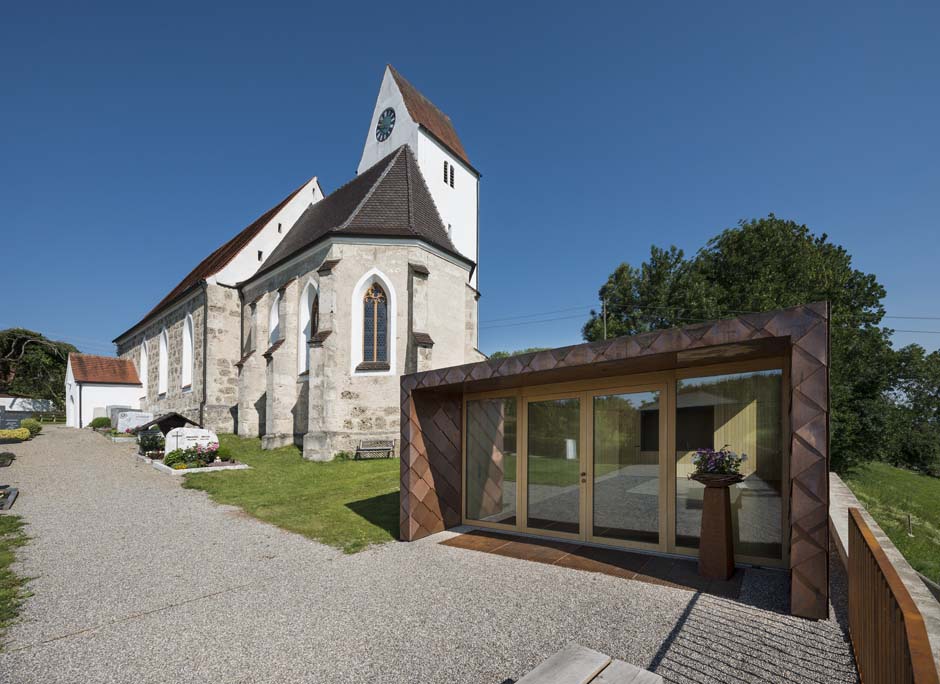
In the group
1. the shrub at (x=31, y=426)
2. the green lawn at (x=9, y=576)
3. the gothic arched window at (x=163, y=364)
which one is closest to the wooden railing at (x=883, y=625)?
the green lawn at (x=9, y=576)

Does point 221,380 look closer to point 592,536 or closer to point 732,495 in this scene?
point 592,536

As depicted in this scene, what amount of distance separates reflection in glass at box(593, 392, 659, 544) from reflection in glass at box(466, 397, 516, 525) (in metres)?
1.53

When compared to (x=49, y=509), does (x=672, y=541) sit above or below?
above

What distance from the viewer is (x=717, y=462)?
5.89 metres

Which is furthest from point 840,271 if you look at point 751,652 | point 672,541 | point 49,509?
point 49,509

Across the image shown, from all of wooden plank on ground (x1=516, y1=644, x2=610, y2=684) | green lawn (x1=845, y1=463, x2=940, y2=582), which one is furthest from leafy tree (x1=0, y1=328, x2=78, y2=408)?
green lawn (x1=845, y1=463, x2=940, y2=582)

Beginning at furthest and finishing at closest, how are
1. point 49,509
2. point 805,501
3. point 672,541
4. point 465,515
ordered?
point 49,509 → point 465,515 → point 672,541 → point 805,501

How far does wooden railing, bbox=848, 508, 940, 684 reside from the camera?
177cm

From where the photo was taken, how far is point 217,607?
535 cm

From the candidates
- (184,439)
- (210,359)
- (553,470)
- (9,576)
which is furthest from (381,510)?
(210,359)

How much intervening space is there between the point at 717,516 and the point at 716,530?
156 mm

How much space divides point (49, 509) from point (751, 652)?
40.7 ft

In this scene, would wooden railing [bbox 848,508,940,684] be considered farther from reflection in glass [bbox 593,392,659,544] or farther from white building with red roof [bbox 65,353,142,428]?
white building with red roof [bbox 65,353,142,428]

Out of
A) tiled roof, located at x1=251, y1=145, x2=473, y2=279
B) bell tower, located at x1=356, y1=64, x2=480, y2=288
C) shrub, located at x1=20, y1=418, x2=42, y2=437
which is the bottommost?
shrub, located at x1=20, y1=418, x2=42, y2=437
